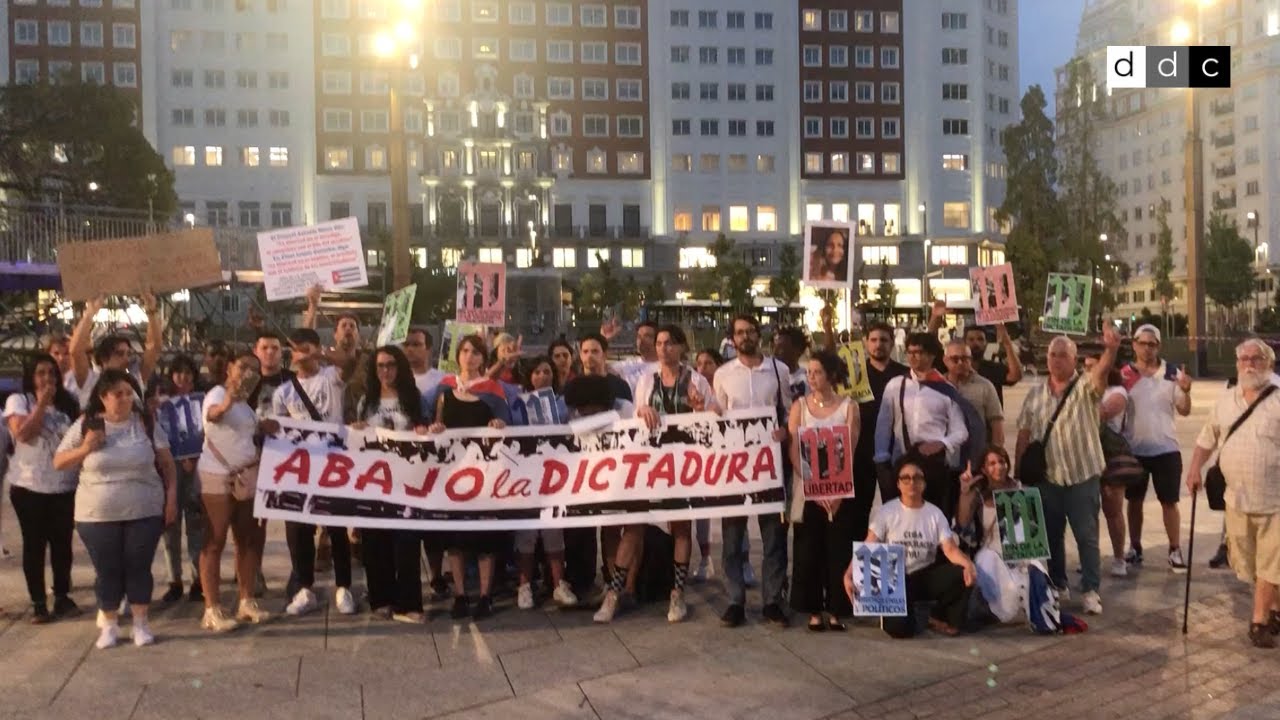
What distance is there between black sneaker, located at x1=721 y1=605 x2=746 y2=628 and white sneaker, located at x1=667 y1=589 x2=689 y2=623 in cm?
30

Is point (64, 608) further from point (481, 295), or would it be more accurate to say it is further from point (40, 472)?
point (481, 295)

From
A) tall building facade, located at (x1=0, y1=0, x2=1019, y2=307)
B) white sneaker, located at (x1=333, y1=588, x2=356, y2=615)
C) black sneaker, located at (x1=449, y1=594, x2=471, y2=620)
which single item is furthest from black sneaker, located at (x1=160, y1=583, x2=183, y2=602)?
tall building facade, located at (x1=0, y1=0, x2=1019, y2=307)

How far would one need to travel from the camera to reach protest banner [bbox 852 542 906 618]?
7.62 m

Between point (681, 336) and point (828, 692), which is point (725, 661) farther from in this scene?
point (681, 336)

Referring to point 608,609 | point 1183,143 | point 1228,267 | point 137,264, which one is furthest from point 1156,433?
point 1183,143

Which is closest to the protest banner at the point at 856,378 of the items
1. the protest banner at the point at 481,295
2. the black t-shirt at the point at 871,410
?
the black t-shirt at the point at 871,410

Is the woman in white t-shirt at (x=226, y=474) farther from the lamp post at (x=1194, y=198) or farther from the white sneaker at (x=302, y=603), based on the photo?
the lamp post at (x=1194, y=198)

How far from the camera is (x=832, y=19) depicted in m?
93.0

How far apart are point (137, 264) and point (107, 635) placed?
4124 mm

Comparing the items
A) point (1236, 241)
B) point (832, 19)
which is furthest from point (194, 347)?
point (832, 19)

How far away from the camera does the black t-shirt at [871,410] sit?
8148 mm

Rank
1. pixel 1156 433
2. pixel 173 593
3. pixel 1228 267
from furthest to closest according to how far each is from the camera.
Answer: pixel 1228 267 → pixel 1156 433 → pixel 173 593

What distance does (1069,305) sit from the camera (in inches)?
440

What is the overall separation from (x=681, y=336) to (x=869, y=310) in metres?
55.4
